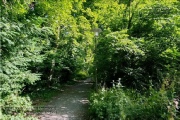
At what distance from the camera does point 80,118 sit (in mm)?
7035

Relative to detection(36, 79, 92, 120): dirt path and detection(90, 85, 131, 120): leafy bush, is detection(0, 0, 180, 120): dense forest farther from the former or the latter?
detection(36, 79, 92, 120): dirt path

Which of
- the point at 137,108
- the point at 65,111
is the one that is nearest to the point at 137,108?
the point at 137,108

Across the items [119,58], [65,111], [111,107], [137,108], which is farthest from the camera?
[119,58]

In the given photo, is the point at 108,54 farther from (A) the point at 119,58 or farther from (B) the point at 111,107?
(B) the point at 111,107

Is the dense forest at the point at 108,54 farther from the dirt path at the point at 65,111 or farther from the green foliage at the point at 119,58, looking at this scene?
the dirt path at the point at 65,111

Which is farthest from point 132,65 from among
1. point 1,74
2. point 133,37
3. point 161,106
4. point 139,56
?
point 1,74

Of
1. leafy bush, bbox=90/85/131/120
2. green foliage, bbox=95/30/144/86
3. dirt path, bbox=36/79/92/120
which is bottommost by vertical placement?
dirt path, bbox=36/79/92/120

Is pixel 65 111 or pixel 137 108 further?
pixel 65 111

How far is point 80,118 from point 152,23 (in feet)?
17.7

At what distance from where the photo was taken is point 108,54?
30.7 ft

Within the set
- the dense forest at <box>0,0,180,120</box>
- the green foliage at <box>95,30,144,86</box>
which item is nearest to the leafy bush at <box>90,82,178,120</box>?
the dense forest at <box>0,0,180,120</box>

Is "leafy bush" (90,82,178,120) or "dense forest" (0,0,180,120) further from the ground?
"dense forest" (0,0,180,120)

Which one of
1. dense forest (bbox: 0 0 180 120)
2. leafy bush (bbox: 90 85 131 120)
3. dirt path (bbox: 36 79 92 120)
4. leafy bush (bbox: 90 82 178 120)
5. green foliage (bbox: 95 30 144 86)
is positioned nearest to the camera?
leafy bush (bbox: 90 82 178 120)

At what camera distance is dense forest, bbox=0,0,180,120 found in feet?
16.8
